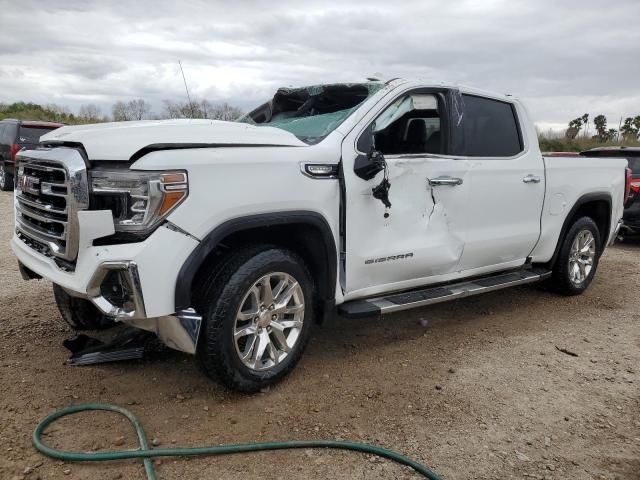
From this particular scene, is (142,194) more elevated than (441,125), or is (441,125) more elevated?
(441,125)

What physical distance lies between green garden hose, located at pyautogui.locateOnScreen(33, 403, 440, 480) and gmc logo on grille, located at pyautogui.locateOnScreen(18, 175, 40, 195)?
1.26 meters

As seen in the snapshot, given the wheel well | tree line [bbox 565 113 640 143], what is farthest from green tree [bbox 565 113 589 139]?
the wheel well

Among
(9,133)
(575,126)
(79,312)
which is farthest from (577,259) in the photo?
(575,126)

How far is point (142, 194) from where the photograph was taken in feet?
9.25

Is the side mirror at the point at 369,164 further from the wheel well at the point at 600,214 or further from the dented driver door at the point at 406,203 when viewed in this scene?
the wheel well at the point at 600,214

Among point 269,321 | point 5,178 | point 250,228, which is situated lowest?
point 269,321

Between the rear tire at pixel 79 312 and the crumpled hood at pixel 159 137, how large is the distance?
3.89 ft

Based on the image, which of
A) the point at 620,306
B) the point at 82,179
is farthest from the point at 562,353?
the point at 82,179

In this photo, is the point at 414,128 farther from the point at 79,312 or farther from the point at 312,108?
the point at 79,312

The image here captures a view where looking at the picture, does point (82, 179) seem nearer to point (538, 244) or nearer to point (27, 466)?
point (27, 466)

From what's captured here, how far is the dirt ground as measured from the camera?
9.23 ft

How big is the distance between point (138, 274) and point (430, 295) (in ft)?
7.42

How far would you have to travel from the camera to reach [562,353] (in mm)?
4461

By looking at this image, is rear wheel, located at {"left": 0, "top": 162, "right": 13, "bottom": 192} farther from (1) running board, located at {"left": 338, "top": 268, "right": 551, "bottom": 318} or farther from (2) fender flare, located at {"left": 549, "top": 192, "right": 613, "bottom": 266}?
(2) fender flare, located at {"left": 549, "top": 192, "right": 613, "bottom": 266}
